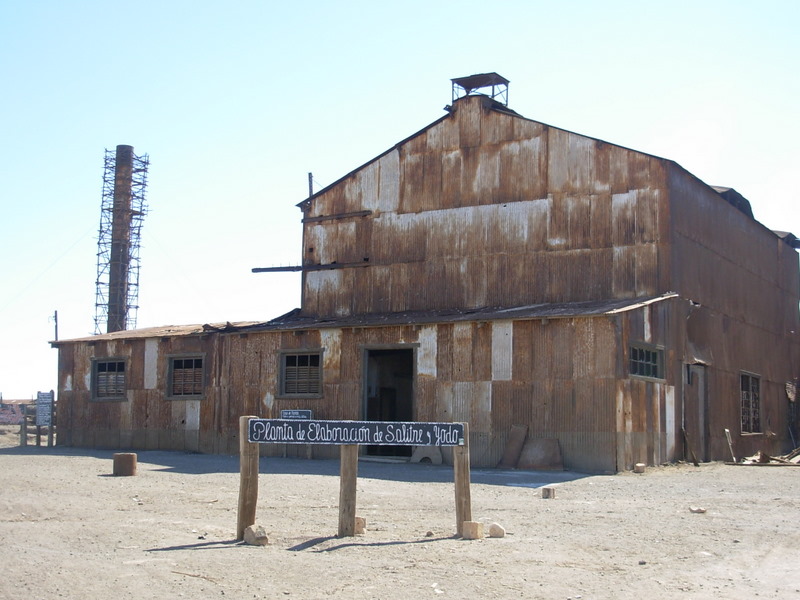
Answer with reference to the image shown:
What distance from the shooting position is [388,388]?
29547 mm

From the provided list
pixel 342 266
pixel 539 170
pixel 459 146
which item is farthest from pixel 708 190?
pixel 342 266

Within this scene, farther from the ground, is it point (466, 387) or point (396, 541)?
point (466, 387)

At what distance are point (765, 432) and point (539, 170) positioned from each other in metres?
12.9

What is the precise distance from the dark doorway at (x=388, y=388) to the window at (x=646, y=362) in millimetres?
6663

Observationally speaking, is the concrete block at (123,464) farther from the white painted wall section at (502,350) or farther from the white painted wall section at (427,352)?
the white painted wall section at (502,350)

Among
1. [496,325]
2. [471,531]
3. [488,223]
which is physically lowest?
[471,531]

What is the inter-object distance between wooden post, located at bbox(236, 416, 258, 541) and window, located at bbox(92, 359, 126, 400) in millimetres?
20971

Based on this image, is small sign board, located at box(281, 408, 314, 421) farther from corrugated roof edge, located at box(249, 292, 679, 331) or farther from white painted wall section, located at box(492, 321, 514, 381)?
white painted wall section, located at box(492, 321, 514, 381)

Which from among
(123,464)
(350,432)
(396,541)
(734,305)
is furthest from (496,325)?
(396,541)

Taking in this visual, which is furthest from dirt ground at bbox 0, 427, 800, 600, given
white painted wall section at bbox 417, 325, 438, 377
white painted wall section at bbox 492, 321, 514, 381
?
white painted wall section at bbox 417, 325, 438, 377

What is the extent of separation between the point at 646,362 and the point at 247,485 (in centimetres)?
1517

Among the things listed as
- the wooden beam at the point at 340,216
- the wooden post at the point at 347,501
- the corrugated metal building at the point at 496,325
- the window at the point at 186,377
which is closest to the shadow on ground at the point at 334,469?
the corrugated metal building at the point at 496,325

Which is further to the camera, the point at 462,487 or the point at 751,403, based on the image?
the point at 751,403

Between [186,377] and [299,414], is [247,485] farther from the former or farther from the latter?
[186,377]
